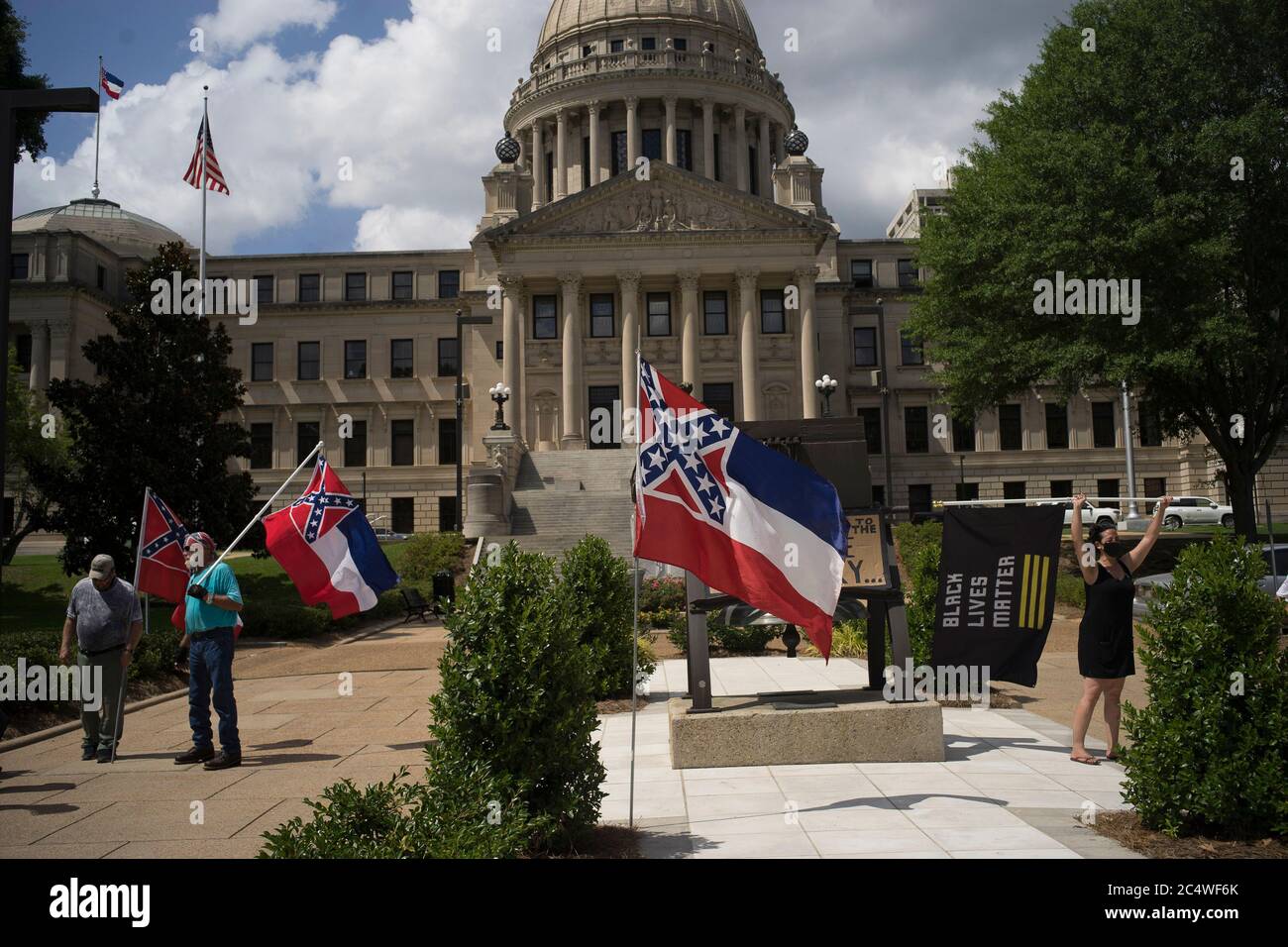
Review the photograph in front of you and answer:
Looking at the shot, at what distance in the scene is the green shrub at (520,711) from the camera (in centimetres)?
609

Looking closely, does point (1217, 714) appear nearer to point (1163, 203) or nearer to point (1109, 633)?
point (1109, 633)

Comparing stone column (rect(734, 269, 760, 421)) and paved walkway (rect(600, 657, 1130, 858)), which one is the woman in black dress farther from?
stone column (rect(734, 269, 760, 421))

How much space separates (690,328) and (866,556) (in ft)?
142

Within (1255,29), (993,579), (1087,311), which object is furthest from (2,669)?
(1255,29)

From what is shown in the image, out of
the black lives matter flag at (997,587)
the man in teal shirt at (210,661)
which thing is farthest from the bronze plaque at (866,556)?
the man in teal shirt at (210,661)

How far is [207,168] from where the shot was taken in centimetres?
3331

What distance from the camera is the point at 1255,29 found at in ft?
89.0

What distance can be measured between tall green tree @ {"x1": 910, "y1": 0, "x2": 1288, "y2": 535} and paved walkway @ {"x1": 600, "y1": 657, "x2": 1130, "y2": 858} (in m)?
20.3

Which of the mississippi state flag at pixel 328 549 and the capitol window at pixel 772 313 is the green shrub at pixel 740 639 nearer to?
the mississippi state flag at pixel 328 549

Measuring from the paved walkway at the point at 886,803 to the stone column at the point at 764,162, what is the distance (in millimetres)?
66717

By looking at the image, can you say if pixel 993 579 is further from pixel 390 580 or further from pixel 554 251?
pixel 554 251

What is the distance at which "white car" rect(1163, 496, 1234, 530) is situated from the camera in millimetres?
49031

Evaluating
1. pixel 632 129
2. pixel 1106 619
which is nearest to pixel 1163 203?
pixel 1106 619

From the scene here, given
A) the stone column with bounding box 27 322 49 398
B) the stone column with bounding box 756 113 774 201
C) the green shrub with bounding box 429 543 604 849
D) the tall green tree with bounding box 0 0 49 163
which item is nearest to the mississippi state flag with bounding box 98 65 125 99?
the tall green tree with bounding box 0 0 49 163
